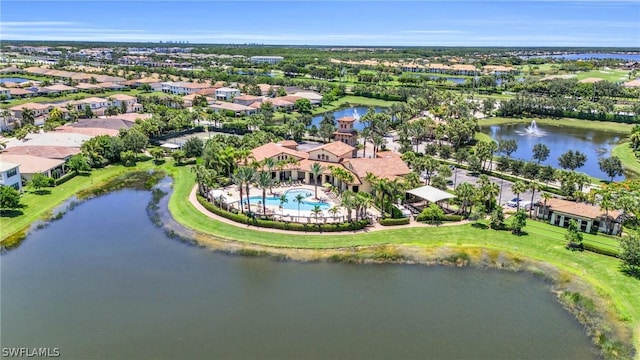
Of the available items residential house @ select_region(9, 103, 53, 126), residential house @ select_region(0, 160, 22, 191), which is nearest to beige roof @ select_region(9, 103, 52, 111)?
residential house @ select_region(9, 103, 53, 126)

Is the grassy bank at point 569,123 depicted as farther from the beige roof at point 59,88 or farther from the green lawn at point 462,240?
the beige roof at point 59,88

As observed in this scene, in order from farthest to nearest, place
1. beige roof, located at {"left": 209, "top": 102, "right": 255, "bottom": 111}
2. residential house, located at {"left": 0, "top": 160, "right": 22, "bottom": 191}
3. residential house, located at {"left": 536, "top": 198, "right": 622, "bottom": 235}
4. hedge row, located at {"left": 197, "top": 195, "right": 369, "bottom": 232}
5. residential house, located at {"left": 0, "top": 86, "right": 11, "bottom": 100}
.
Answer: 1. residential house, located at {"left": 0, "top": 86, "right": 11, "bottom": 100}
2. beige roof, located at {"left": 209, "top": 102, "right": 255, "bottom": 111}
3. residential house, located at {"left": 0, "top": 160, "right": 22, "bottom": 191}
4. hedge row, located at {"left": 197, "top": 195, "right": 369, "bottom": 232}
5. residential house, located at {"left": 536, "top": 198, "right": 622, "bottom": 235}

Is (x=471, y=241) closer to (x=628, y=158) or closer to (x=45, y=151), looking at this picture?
(x=628, y=158)

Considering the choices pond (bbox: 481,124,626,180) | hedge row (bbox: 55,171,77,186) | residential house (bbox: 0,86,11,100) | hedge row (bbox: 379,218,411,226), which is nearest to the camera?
hedge row (bbox: 379,218,411,226)

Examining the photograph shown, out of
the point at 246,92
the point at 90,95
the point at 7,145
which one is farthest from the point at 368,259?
the point at 90,95

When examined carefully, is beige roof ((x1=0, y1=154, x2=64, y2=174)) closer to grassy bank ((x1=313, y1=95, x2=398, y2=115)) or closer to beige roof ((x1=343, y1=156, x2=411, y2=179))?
beige roof ((x1=343, y1=156, x2=411, y2=179))

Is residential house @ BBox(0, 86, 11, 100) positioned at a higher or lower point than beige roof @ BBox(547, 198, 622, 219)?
higher

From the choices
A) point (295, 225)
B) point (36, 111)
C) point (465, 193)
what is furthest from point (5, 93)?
point (465, 193)

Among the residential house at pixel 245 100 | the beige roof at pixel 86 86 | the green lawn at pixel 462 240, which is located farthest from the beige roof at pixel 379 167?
the beige roof at pixel 86 86
